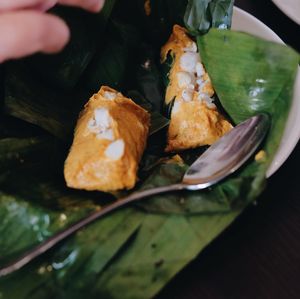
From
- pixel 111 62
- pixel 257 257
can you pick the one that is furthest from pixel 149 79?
pixel 257 257

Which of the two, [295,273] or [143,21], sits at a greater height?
[143,21]

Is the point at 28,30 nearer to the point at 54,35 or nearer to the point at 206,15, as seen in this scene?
the point at 54,35

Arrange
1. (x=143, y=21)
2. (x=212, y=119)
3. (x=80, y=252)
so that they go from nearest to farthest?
(x=80, y=252), (x=212, y=119), (x=143, y=21)

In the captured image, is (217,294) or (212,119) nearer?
(217,294)

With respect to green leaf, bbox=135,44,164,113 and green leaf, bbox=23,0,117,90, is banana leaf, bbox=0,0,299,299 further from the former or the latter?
green leaf, bbox=135,44,164,113

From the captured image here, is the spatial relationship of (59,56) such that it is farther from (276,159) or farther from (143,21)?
(276,159)

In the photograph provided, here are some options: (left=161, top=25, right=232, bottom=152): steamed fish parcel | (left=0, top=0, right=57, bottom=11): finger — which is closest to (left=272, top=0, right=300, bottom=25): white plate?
(left=161, top=25, right=232, bottom=152): steamed fish parcel

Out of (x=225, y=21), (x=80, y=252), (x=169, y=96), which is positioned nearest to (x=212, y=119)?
(x=169, y=96)
